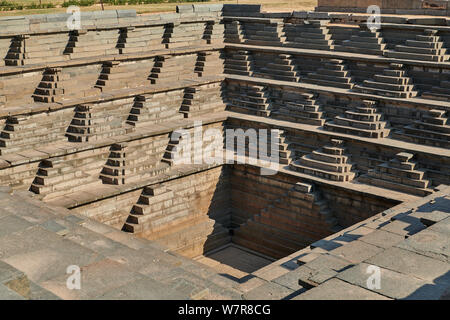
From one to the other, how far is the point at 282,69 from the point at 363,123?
A: 4093 millimetres

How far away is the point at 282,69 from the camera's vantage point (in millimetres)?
21359

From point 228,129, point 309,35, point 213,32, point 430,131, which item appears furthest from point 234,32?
point 430,131

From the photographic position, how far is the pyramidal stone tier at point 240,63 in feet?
73.2

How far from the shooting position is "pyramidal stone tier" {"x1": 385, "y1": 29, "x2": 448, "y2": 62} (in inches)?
726

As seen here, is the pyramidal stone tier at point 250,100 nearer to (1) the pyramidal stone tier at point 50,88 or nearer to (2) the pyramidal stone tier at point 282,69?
(2) the pyramidal stone tier at point 282,69

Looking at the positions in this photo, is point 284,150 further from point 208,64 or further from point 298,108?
point 208,64

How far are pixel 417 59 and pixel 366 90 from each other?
1.62m

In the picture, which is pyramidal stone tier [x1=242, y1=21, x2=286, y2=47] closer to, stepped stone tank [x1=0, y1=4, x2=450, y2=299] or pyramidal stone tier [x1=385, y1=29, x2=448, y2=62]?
stepped stone tank [x1=0, y1=4, x2=450, y2=299]

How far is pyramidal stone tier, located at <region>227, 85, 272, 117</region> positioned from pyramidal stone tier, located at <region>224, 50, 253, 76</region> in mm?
678

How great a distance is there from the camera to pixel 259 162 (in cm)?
1961

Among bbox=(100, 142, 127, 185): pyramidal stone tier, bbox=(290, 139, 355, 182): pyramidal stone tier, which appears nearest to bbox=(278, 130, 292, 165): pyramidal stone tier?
bbox=(290, 139, 355, 182): pyramidal stone tier

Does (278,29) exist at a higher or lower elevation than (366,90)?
higher

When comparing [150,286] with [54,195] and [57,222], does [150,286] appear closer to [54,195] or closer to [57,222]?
[57,222]
